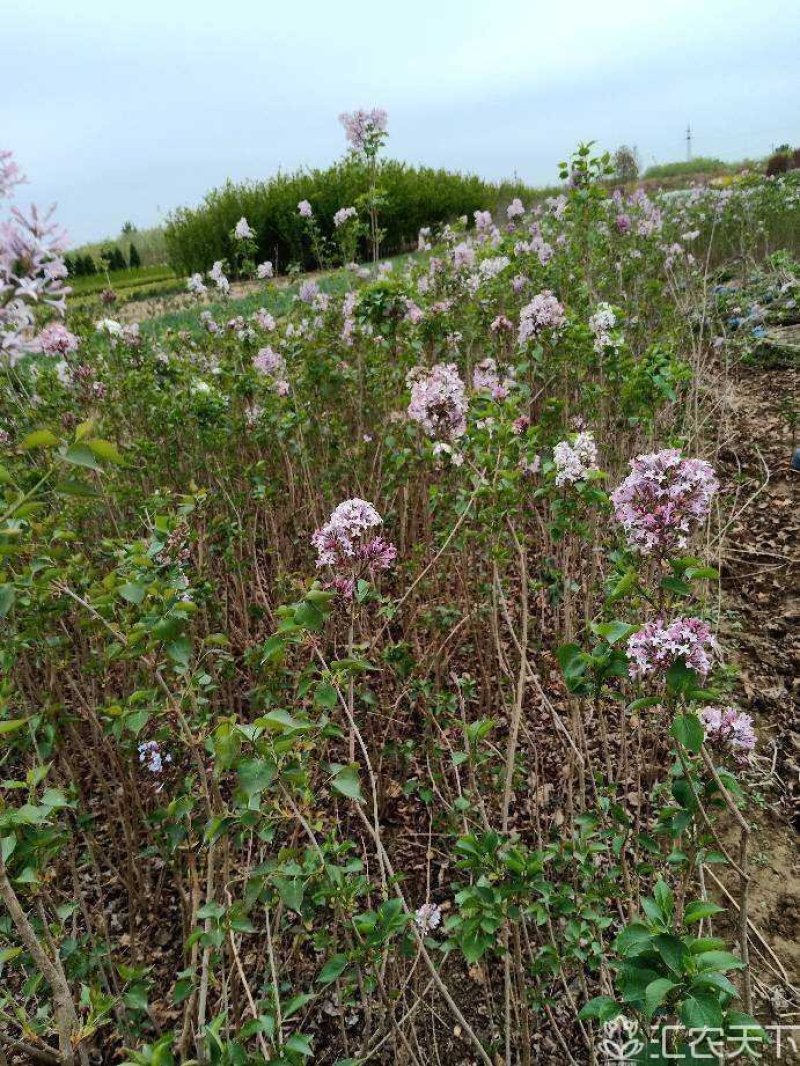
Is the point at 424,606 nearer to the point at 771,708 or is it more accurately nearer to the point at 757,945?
the point at 771,708

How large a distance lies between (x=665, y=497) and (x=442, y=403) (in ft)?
3.57

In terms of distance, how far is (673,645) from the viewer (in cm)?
120

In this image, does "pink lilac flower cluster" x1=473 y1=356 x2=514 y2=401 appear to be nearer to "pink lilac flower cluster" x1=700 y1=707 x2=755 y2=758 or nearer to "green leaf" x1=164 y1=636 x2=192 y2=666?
"pink lilac flower cluster" x1=700 y1=707 x2=755 y2=758

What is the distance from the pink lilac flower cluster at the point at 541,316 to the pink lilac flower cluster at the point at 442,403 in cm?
85

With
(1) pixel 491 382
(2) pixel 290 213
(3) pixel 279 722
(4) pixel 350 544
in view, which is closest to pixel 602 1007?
(3) pixel 279 722

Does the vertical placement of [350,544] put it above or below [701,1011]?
above

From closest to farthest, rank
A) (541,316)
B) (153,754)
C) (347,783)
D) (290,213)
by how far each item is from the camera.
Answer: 1. (347,783)
2. (153,754)
3. (541,316)
4. (290,213)

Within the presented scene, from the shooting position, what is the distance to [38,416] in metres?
3.40

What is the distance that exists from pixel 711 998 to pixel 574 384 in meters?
3.50

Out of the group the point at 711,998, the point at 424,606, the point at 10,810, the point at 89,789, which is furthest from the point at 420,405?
the point at 89,789

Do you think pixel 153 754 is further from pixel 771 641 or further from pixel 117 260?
pixel 117 260

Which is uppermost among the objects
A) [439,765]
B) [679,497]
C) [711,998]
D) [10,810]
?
[679,497]

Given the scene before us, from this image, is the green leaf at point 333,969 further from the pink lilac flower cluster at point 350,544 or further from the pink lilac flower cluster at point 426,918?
the pink lilac flower cluster at point 350,544

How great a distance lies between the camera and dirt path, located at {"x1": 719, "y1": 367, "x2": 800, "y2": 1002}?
2061 mm
